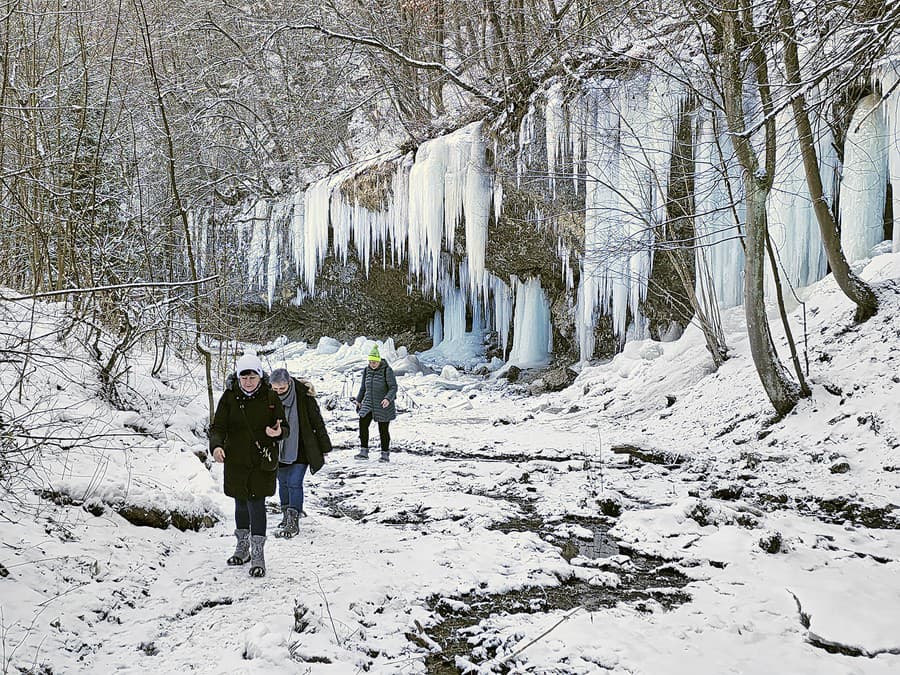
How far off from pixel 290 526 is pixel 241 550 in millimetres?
644

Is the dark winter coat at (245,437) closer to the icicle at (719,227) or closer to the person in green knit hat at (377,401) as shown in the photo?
the person in green knit hat at (377,401)

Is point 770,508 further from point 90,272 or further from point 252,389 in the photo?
point 90,272

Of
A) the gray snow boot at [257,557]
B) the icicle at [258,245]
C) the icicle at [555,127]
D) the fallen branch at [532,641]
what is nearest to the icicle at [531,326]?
the icicle at [555,127]

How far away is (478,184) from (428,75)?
4.17m

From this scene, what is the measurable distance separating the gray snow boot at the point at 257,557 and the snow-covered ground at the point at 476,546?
0.10 metres

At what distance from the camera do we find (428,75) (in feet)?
48.7

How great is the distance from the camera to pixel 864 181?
7867 millimetres

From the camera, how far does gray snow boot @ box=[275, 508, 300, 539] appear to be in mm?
4144

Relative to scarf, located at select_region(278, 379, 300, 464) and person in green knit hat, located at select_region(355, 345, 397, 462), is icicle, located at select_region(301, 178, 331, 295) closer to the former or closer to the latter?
person in green knit hat, located at select_region(355, 345, 397, 462)

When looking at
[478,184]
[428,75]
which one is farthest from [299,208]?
[478,184]

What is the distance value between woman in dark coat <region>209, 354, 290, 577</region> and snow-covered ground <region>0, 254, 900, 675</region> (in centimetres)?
21

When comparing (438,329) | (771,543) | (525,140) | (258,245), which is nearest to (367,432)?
(771,543)

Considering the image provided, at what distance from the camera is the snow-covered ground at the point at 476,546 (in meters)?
2.54

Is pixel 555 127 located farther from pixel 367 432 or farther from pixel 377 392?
pixel 367 432
